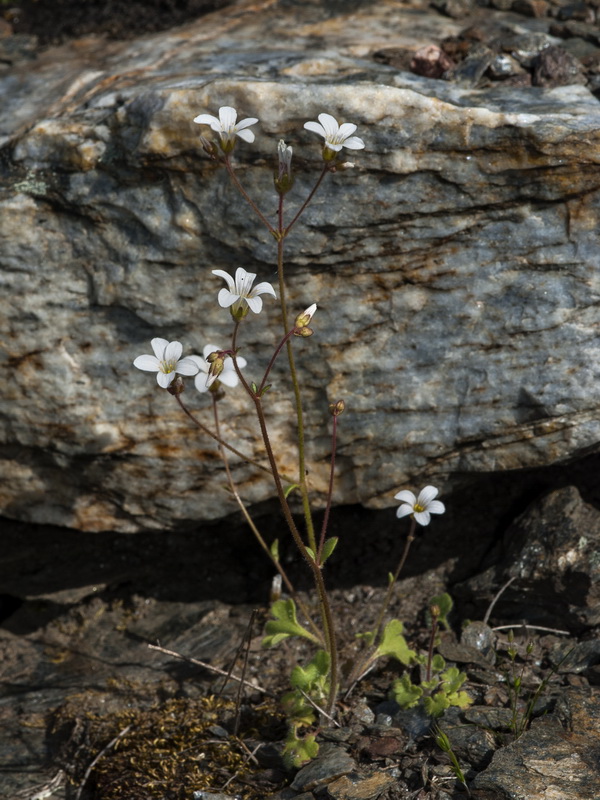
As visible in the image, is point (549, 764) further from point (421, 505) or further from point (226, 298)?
point (226, 298)

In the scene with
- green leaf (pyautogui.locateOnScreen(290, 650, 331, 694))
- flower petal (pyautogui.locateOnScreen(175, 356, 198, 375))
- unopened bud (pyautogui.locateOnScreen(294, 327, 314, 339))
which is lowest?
green leaf (pyautogui.locateOnScreen(290, 650, 331, 694))

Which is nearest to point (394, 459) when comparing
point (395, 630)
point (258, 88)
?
point (395, 630)

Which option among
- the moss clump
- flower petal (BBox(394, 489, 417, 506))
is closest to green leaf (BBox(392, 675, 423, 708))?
the moss clump

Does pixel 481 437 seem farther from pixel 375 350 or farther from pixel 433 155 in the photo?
pixel 433 155

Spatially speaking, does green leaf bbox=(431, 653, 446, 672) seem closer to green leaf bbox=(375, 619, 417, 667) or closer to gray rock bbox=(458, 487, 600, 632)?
green leaf bbox=(375, 619, 417, 667)

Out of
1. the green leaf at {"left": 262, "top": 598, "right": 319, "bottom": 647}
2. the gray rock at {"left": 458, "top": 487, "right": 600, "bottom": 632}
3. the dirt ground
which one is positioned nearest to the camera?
the green leaf at {"left": 262, "top": 598, "right": 319, "bottom": 647}

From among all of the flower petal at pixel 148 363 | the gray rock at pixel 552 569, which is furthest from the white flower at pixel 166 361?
the gray rock at pixel 552 569
